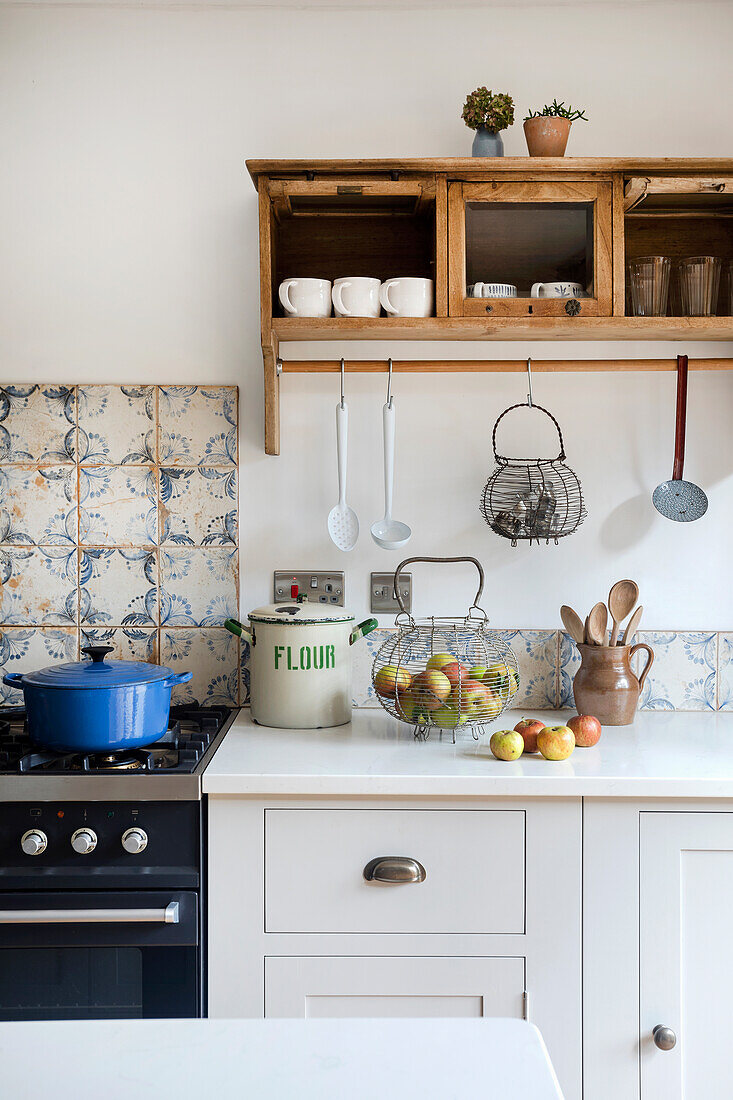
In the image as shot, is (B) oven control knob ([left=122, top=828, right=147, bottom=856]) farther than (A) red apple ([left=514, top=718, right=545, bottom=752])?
No

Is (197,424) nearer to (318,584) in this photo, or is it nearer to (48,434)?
(48,434)

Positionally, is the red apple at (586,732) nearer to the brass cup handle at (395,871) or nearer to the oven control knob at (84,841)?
the brass cup handle at (395,871)

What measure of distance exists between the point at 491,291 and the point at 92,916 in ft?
4.78

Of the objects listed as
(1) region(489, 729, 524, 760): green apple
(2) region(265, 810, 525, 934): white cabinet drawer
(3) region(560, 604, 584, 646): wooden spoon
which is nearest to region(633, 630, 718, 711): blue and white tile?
(3) region(560, 604, 584, 646): wooden spoon

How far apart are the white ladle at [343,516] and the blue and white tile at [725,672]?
0.93 metres

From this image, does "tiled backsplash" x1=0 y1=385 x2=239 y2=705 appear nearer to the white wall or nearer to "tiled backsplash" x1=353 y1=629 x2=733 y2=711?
the white wall

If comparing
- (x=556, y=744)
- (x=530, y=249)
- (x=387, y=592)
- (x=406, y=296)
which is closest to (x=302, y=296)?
(x=406, y=296)

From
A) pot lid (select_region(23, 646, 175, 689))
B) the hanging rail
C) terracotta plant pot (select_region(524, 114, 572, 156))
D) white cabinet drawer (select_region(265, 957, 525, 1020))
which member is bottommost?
white cabinet drawer (select_region(265, 957, 525, 1020))

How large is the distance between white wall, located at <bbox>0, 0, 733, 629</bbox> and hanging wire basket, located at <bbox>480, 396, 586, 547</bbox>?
7 cm

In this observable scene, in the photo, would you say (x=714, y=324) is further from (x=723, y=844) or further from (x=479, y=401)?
(x=723, y=844)

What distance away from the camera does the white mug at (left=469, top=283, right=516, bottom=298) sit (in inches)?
75.7

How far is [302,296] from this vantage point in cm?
192

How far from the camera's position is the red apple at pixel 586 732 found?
181cm

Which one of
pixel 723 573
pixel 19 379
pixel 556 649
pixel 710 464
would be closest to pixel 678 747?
pixel 556 649
